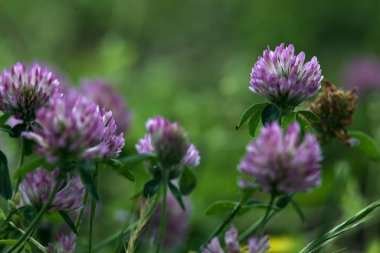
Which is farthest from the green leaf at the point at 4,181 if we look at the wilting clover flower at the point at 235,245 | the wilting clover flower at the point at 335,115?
the wilting clover flower at the point at 335,115

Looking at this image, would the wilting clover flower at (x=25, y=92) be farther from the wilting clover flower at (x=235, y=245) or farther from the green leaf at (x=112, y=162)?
the wilting clover flower at (x=235, y=245)

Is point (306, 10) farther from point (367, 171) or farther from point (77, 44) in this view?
point (367, 171)

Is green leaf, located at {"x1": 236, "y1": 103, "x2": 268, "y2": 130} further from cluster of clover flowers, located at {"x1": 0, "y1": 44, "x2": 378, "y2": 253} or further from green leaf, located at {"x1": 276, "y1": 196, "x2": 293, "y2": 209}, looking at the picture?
green leaf, located at {"x1": 276, "y1": 196, "x2": 293, "y2": 209}

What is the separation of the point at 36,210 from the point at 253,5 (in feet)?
15.7

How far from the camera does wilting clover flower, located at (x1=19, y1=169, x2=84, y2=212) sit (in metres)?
1.33

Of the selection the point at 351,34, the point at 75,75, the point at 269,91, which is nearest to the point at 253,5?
the point at 351,34

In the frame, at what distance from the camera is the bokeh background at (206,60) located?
10.4 ft

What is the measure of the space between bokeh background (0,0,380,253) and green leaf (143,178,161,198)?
1042 millimetres

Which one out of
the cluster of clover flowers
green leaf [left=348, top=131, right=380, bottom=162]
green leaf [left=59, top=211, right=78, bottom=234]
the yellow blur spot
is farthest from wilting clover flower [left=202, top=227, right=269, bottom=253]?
the yellow blur spot

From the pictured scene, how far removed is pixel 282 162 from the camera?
3.59 ft

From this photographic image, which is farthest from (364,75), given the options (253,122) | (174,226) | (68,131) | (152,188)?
(68,131)

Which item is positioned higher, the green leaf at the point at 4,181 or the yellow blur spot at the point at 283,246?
the yellow blur spot at the point at 283,246

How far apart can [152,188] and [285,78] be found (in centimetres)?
33

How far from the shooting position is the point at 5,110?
1365 millimetres
